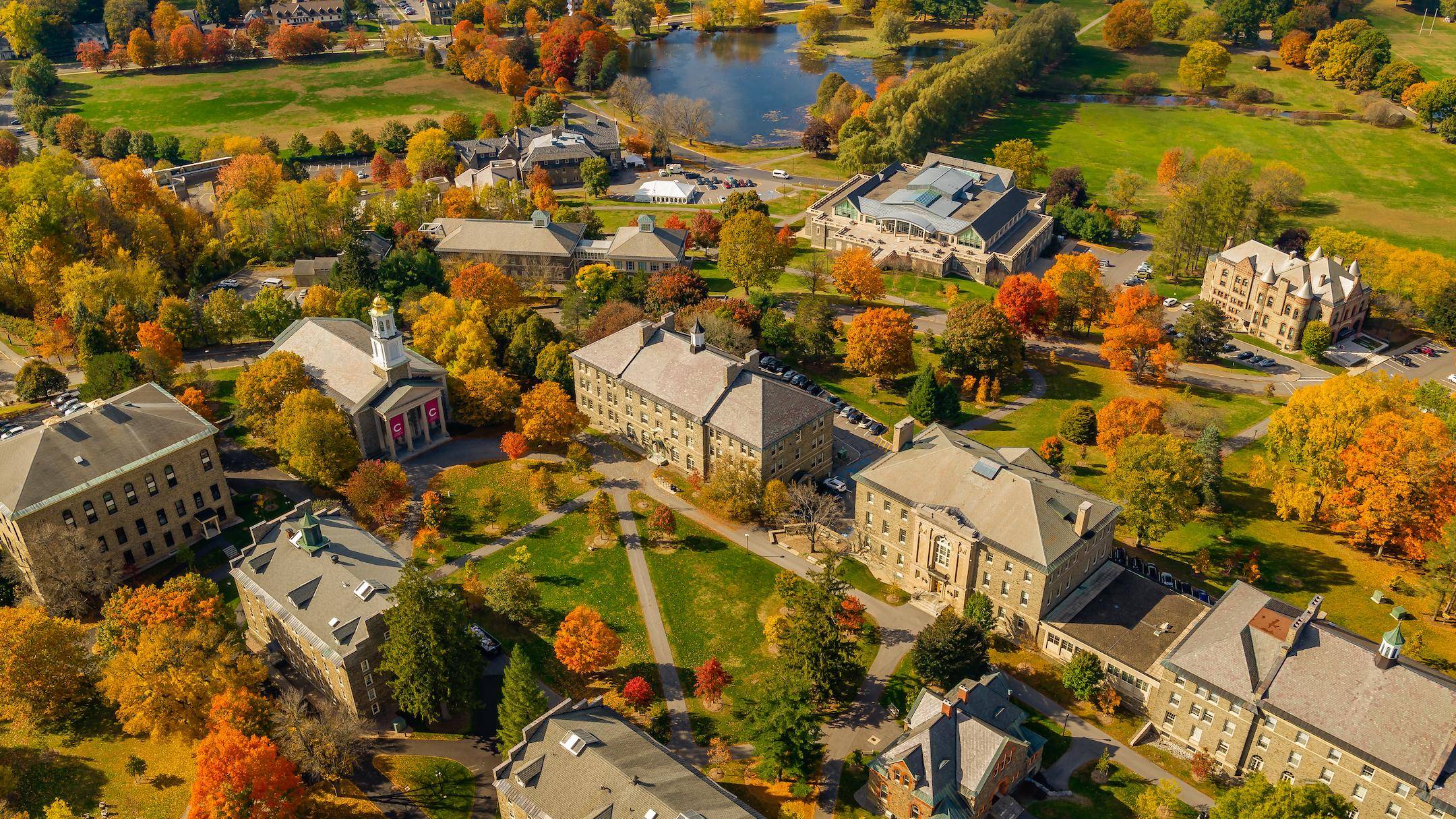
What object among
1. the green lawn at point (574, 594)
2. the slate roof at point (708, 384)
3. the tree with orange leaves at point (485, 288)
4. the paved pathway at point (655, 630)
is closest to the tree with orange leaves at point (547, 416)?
the slate roof at point (708, 384)

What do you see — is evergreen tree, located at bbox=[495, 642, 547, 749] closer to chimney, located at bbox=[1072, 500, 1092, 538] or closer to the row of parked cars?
chimney, located at bbox=[1072, 500, 1092, 538]

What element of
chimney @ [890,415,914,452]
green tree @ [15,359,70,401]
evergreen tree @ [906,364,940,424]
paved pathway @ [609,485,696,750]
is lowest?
paved pathway @ [609,485,696,750]

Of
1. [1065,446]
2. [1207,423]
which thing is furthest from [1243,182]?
[1065,446]

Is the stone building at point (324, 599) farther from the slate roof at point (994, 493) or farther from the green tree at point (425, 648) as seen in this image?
the slate roof at point (994, 493)

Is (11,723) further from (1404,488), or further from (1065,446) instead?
(1404,488)

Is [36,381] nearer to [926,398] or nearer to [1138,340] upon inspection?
[926,398]

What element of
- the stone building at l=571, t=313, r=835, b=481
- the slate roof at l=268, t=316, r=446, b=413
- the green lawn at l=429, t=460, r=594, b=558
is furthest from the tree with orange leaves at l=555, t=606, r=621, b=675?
the slate roof at l=268, t=316, r=446, b=413
